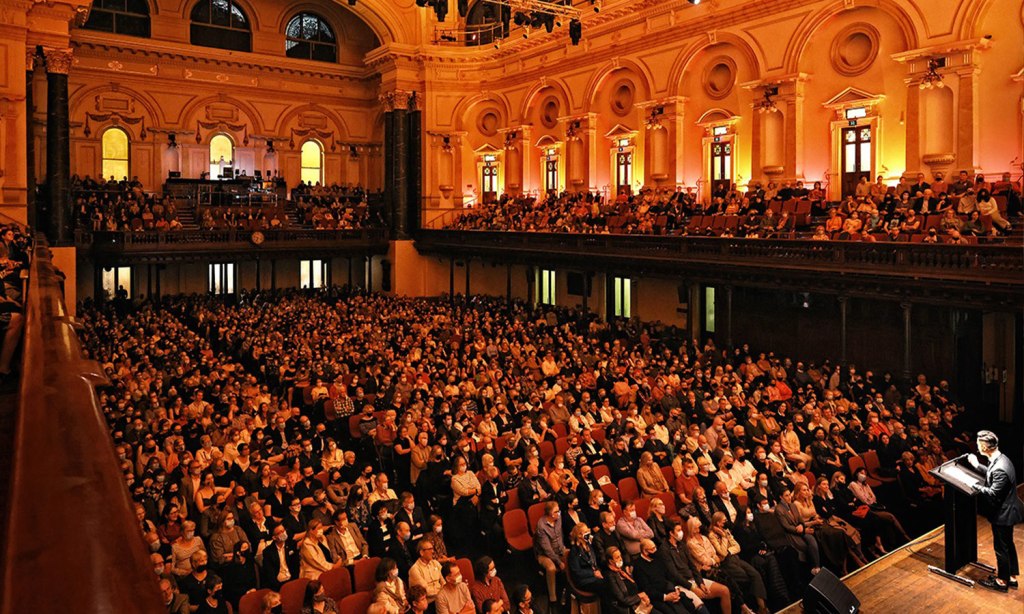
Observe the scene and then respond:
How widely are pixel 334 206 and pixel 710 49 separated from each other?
722 inches

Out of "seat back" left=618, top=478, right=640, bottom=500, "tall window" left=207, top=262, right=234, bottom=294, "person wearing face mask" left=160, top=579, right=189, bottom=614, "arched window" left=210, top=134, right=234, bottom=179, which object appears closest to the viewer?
"person wearing face mask" left=160, top=579, right=189, bottom=614

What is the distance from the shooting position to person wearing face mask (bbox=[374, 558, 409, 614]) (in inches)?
280

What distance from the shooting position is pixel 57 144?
85.7 ft

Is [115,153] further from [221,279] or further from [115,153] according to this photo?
[221,279]

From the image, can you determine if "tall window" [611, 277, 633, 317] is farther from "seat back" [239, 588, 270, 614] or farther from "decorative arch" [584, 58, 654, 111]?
"seat back" [239, 588, 270, 614]

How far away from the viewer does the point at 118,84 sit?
33375 millimetres

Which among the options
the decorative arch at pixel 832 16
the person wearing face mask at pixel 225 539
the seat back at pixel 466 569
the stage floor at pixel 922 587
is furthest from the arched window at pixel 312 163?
the stage floor at pixel 922 587

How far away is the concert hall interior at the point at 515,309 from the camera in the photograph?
7746 millimetres

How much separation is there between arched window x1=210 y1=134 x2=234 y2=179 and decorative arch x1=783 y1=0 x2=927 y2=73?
25.5 metres

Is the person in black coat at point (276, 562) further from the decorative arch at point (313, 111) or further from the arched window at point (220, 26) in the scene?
the arched window at point (220, 26)

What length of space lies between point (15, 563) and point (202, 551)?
25.2 ft

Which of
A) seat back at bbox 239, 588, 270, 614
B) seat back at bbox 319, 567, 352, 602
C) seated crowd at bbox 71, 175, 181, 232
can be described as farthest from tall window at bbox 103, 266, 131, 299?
seat back at bbox 239, 588, 270, 614

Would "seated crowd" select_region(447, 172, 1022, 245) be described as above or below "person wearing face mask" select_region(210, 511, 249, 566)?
above

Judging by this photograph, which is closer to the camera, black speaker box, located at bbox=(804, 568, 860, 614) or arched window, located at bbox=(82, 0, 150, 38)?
black speaker box, located at bbox=(804, 568, 860, 614)
